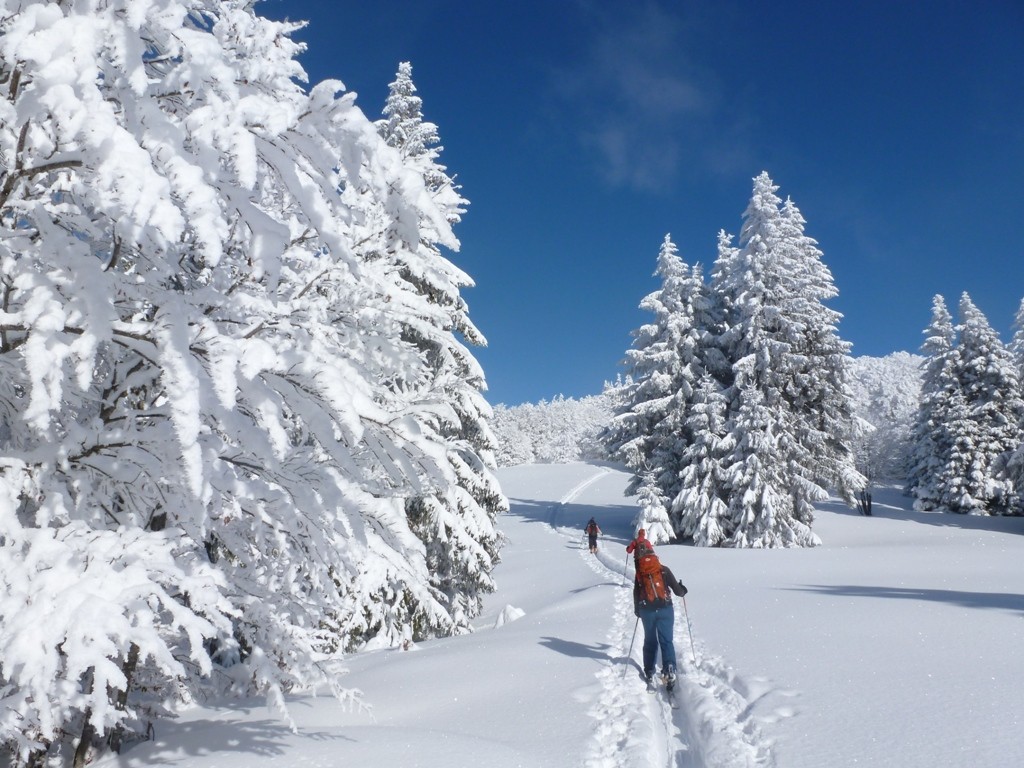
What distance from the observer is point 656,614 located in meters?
7.69

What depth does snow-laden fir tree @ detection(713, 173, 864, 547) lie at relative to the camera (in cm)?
2375

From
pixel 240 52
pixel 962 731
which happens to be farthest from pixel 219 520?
pixel 962 731

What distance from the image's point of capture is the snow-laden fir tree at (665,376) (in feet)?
90.5

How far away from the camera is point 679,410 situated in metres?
27.4

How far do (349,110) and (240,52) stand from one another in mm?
2407

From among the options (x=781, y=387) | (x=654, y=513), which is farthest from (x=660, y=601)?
(x=781, y=387)

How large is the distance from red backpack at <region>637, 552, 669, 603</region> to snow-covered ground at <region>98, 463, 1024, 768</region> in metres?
1.03

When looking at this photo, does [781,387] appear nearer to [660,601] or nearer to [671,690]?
[660,601]

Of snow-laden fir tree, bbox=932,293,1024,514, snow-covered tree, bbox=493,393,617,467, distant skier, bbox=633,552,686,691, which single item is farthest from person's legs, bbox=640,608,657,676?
snow-covered tree, bbox=493,393,617,467

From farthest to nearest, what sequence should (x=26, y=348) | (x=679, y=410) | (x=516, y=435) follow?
(x=516, y=435)
(x=679, y=410)
(x=26, y=348)

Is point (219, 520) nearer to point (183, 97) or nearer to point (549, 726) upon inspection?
point (183, 97)

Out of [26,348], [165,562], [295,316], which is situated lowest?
[165,562]

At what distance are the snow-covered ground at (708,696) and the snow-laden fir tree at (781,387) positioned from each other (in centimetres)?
1010

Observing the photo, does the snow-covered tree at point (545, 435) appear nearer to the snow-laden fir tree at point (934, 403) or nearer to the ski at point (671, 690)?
the snow-laden fir tree at point (934, 403)
